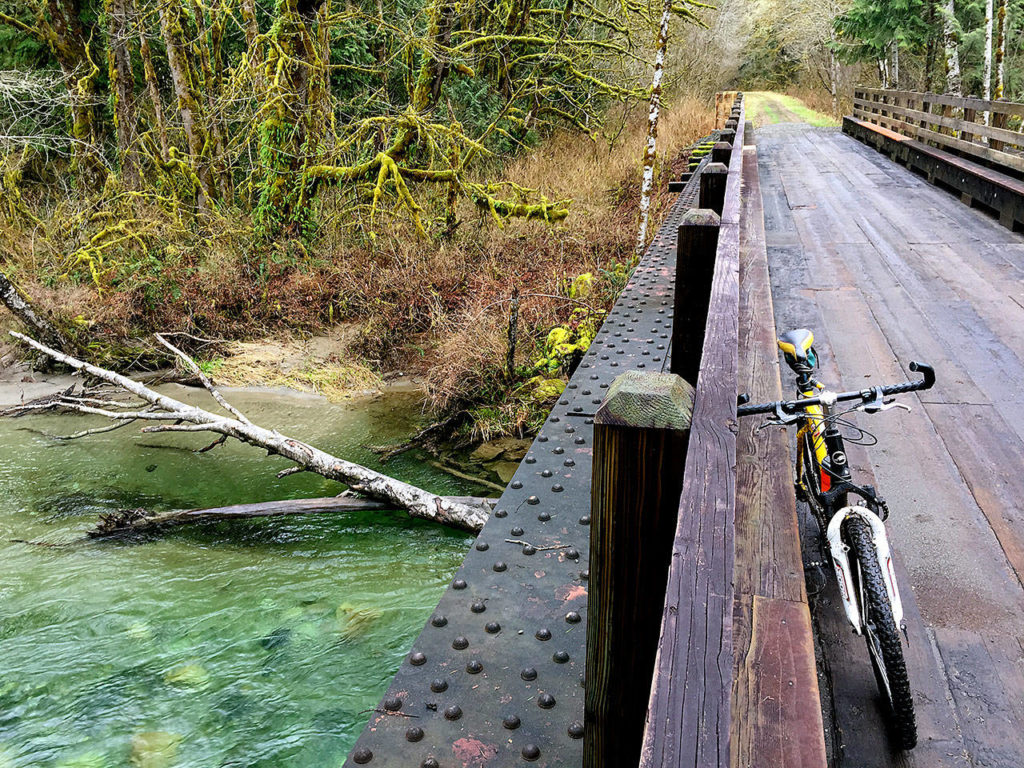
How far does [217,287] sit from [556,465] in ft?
36.1

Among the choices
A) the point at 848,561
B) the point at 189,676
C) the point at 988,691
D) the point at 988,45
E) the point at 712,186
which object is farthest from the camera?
the point at 988,45

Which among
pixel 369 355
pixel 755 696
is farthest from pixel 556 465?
pixel 369 355

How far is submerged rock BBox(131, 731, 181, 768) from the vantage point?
4.54 m

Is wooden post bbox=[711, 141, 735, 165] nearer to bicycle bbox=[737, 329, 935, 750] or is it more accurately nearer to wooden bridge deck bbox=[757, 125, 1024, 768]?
wooden bridge deck bbox=[757, 125, 1024, 768]

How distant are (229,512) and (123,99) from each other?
1418 centimetres

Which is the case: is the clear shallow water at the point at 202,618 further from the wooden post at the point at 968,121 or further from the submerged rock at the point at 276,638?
the wooden post at the point at 968,121

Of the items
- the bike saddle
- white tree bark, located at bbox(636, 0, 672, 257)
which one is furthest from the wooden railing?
the bike saddle

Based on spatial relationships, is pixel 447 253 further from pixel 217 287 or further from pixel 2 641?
pixel 2 641

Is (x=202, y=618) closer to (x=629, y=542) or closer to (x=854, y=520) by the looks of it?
(x=854, y=520)

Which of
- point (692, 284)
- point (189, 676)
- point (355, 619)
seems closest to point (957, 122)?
point (692, 284)

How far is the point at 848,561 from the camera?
2473 mm

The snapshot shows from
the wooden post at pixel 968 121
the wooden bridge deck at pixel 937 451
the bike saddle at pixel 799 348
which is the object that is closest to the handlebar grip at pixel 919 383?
the bike saddle at pixel 799 348

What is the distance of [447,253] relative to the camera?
12.8 meters

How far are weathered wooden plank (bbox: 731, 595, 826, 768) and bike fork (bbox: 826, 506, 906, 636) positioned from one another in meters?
0.91
